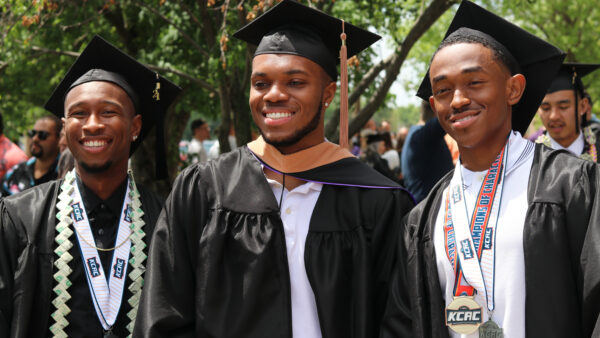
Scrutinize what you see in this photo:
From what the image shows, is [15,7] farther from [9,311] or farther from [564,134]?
[564,134]

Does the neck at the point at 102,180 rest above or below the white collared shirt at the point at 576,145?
below

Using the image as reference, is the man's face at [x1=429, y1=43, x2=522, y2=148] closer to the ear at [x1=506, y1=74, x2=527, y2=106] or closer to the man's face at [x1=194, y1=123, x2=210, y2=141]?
the ear at [x1=506, y1=74, x2=527, y2=106]

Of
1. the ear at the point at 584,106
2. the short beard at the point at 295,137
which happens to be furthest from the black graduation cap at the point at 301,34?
the ear at the point at 584,106

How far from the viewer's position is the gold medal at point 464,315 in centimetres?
244

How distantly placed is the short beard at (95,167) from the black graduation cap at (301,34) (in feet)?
2.92

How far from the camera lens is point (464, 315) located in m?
2.47

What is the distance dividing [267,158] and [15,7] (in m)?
3.37

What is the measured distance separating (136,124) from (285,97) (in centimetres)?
95

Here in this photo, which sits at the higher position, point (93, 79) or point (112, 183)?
point (93, 79)

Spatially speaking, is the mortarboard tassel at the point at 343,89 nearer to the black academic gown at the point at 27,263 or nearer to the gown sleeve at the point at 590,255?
the gown sleeve at the point at 590,255

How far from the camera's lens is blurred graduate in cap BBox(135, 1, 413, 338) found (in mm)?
2688

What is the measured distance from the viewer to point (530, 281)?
233 cm

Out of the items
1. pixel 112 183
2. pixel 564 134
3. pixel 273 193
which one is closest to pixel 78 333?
pixel 112 183

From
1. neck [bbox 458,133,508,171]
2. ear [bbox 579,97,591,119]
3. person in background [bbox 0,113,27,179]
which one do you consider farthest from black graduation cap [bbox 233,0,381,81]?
person in background [bbox 0,113,27,179]
